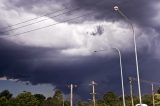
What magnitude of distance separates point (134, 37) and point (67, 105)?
5091 inches

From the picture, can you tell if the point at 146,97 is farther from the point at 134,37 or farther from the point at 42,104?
the point at 134,37

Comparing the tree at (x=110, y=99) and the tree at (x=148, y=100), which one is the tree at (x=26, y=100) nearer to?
the tree at (x=110, y=99)

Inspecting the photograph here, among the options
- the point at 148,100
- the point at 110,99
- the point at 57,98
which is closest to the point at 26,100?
the point at 57,98

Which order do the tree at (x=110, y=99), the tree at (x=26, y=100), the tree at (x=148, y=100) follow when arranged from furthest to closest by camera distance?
the tree at (x=110, y=99), the tree at (x=26, y=100), the tree at (x=148, y=100)

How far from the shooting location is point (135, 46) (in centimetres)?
4228

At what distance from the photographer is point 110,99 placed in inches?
6727

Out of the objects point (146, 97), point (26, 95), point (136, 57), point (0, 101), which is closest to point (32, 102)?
point (26, 95)

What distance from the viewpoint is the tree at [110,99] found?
6614 inches

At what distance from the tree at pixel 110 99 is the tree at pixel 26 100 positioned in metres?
31.5

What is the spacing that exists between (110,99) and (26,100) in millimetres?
37699

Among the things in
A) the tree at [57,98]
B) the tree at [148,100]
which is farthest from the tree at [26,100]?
the tree at [148,100]

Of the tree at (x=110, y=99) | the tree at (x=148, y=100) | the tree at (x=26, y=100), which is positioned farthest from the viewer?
the tree at (x=110, y=99)

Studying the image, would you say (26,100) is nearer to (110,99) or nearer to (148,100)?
(110,99)

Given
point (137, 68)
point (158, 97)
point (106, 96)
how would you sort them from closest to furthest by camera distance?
point (137, 68) < point (158, 97) < point (106, 96)
